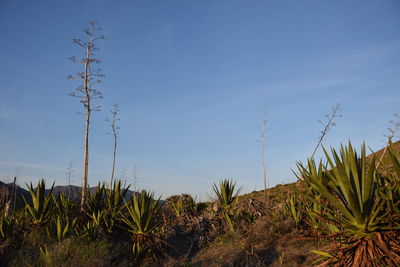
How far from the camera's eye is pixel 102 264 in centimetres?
1039

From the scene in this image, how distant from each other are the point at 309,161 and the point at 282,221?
324 cm

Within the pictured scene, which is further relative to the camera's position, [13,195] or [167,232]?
[13,195]

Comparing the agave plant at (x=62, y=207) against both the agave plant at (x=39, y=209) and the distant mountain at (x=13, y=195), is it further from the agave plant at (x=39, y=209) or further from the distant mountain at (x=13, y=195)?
the distant mountain at (x=13, y=195)

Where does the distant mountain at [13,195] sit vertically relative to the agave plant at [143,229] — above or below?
above

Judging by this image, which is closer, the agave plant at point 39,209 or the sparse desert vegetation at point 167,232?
the sparse desert vegetation at point 167,232

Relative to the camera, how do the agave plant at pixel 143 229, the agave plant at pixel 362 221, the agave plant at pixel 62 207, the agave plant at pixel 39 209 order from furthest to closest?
the agave plant at pixel 62 207, the agave plant at pixel 39 209, the agave plant at pixel 143 229, the agave plant at pixel 362 221

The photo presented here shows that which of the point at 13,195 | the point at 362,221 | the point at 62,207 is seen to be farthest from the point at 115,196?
the point at 13,195

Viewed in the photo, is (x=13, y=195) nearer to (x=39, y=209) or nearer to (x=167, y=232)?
(x=39, y=209)

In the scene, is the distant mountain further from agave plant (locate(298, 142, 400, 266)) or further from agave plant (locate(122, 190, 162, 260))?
agave plant (locate(298, 142, 400, 266))

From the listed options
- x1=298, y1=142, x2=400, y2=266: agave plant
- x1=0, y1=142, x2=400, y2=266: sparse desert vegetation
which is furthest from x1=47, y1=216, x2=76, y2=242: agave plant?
x1=298, y1=142, x2=400, y2=266: agave plant

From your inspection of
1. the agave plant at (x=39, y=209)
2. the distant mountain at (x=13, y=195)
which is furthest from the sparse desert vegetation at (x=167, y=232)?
the distant mountain at (x=13, y=195)

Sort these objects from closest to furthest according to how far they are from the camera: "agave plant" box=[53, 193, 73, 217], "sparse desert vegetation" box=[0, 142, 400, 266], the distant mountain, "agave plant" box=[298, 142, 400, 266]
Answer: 1. "agave plant" box=[298, 142, 400, 266]
2. "sparse desert vegetation" box=[0, 142, 400, 266]
3. "agave plant" box=[53, 193, 73, 217]
4. the distant mountain

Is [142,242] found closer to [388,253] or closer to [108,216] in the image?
[108,216]

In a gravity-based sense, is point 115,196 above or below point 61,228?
above
